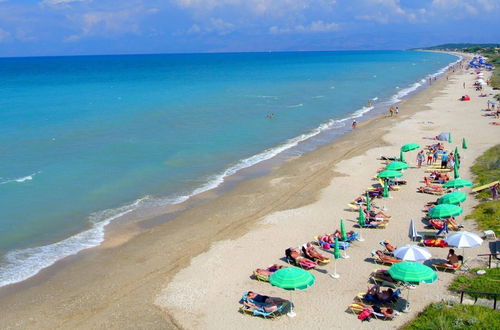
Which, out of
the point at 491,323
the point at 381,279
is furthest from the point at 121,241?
the point at 491,323

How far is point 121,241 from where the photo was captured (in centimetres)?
2170

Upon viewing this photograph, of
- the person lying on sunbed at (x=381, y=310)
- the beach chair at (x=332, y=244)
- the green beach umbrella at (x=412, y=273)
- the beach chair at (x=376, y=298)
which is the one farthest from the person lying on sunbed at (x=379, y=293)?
the beach chair at (x=332, y=244)

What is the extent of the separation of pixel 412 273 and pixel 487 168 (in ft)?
56.4

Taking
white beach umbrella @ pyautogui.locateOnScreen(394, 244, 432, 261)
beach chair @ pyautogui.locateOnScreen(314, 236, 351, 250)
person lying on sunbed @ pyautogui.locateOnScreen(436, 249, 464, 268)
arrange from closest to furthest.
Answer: white beach umbrella @ pyautogui.locateOnScreen(394, 244, 432, 261), person lying on sunbed @ pyautogui.locateOnScreen(436, 249, 464, 268), beach chair @ pyautogui.locateOnScreen(314, 236, 351, 250)

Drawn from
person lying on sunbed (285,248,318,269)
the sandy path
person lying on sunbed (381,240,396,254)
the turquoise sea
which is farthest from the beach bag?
the turquoise sea

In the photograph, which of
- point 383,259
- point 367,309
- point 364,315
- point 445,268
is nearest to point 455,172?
point 445,268

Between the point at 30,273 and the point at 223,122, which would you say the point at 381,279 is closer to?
the point at 30,273

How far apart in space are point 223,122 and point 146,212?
26348 millimetres

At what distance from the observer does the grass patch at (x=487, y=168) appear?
25.9 m

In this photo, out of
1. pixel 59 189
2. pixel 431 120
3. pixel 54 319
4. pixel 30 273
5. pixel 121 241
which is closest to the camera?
pixel 54 319

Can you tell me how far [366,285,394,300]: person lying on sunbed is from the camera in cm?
1521

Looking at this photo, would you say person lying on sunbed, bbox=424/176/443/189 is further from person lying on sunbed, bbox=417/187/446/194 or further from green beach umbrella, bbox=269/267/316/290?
green beach umbrella, bbox=269/267/316/290

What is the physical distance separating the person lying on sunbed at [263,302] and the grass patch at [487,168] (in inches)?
539

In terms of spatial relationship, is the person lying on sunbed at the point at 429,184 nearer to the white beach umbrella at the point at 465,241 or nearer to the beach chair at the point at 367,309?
the white beach umbrella at the point at 465,241
